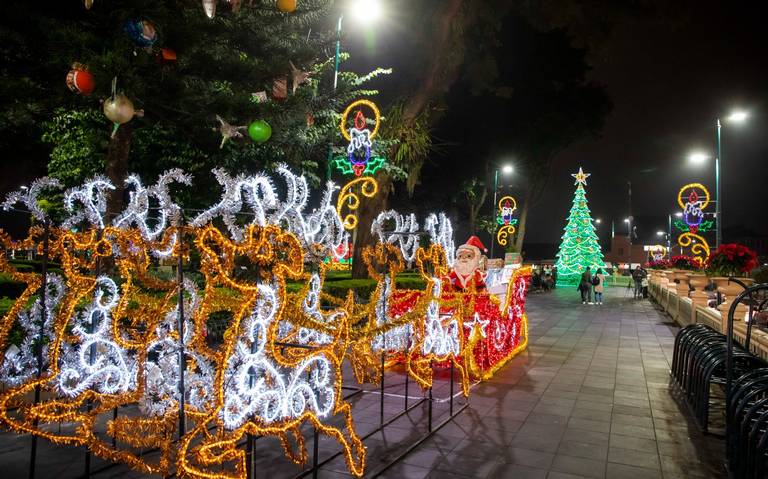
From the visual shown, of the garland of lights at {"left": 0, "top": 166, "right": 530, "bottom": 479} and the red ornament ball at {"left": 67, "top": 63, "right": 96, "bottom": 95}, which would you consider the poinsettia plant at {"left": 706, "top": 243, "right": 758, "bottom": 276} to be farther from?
the red ornament ball at {"left": 67, "top": 63, "right": 96, "bottom": 95}

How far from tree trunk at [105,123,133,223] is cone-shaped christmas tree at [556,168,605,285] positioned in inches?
1291

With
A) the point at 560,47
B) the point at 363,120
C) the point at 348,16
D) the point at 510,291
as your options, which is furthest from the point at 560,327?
the point at 560,47

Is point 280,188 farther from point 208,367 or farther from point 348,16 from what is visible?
point 208,367

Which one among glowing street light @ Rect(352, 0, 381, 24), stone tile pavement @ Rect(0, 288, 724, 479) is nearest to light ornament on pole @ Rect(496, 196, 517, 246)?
glowing street light @ Rect(352, 0, 381, 24)

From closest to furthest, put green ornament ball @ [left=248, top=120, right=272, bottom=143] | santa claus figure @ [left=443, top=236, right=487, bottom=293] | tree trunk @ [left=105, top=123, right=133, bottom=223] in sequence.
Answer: green ornament ball @ [left=248, top=120, right=272, bottom=143], tree trunk @ [left=105, top=123, right=133, bottom=223], santa claus figure @ [left=443, top=236, right=487, bottom=293]

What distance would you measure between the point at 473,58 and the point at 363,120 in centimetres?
842

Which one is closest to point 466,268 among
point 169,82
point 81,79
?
point 169,82

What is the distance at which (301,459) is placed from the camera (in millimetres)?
4480

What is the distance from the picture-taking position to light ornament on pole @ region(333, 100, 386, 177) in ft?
42.4

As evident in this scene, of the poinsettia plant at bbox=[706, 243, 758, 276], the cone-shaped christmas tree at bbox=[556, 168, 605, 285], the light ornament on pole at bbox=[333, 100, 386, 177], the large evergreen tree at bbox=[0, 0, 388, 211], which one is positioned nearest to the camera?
the large evergreen tree at bbox=[0, 0, 388, 211]

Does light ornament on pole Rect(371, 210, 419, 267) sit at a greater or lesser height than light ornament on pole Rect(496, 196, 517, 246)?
lesser

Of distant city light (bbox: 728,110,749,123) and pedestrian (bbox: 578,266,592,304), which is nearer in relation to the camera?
distant city light (bbox: 728,110,749,123)

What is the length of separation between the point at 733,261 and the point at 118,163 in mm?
13300

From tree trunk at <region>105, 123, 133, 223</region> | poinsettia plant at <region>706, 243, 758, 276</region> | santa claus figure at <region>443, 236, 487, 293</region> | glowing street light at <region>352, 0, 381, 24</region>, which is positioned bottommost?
santa claus figure at <region>443, 236, 487, 293</region>
